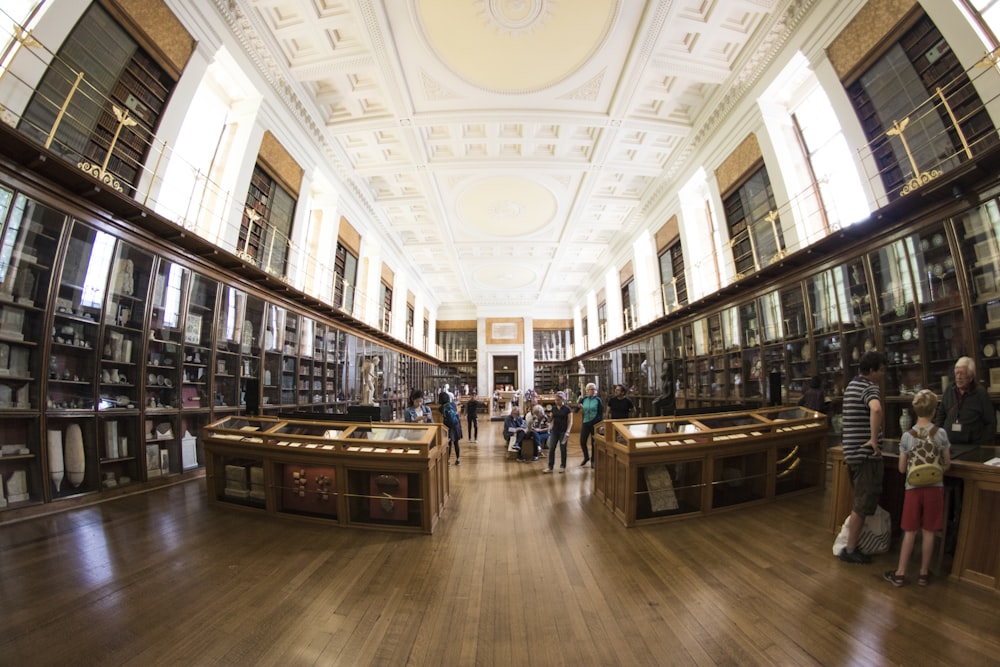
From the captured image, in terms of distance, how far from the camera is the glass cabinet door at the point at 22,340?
3373mm

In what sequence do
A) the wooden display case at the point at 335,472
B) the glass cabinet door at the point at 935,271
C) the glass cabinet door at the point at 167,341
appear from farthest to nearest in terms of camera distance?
the glass cabinet door at the point at 167,341 < the glass cabinet door at the point at 935,271 < the wooden display case at the point at 335,472

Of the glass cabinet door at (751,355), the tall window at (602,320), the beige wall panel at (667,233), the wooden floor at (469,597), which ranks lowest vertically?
the wooden floor at (469,597)

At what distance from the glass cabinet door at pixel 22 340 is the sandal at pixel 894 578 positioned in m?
6.91

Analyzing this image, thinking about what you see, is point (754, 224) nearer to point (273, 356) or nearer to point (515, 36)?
point (515, 36)

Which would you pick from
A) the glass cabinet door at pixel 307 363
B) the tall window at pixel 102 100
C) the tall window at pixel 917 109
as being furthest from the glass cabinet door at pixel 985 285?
the glass cabinet door at pixel 307 363

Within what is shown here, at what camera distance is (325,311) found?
9.25 meters

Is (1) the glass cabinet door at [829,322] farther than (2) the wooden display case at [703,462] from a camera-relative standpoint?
Yes

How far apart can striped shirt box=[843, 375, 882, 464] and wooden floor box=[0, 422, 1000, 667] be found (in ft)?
2.52

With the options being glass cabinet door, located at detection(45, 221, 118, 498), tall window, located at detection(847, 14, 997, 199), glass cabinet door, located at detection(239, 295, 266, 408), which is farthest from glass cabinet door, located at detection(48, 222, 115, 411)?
tall window, located at detection(847, 14, 997, 199)

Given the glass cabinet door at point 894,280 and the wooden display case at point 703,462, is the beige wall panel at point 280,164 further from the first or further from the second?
the glass cabinet door at point 894,280

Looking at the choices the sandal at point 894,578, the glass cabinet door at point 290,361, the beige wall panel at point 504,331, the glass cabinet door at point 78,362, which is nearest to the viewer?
the sandal at point 894,578

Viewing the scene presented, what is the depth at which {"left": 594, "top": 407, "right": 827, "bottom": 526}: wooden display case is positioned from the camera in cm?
354

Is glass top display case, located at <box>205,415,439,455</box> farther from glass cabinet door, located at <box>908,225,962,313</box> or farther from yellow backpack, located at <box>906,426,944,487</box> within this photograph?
glass cabinet door, located at <box>908,225,962,313</box>

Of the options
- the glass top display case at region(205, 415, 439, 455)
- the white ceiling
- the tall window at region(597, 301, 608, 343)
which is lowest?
the glass top display case at region(205, 415, 439, 455)
